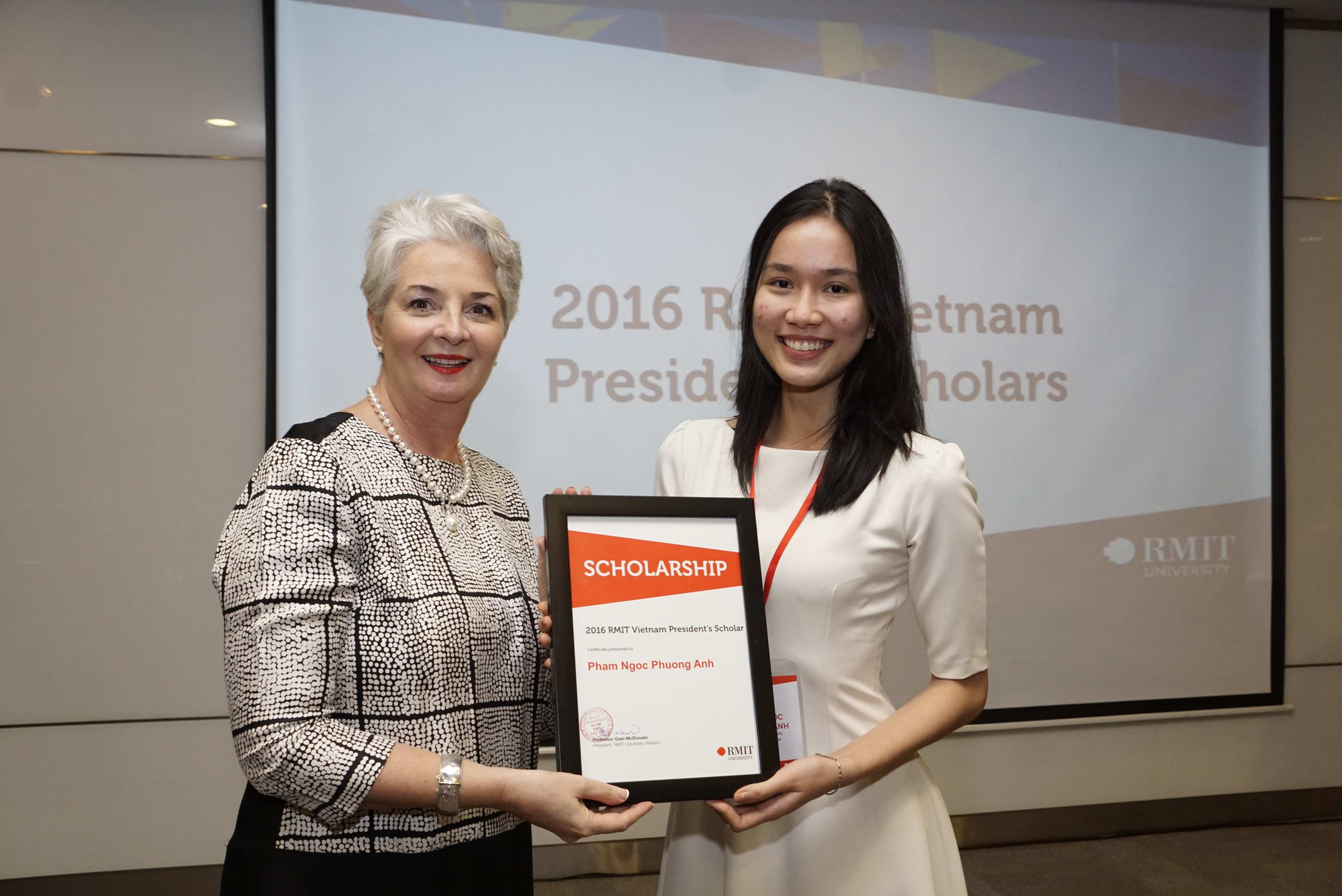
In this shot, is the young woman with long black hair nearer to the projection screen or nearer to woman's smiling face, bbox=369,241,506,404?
woman's smiling face, bbox=369,241,506,404

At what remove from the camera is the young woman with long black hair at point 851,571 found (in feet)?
5.28

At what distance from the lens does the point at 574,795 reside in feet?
4.44

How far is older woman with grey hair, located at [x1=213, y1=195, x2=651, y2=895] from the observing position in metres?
1.35

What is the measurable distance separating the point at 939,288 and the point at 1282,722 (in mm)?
2473

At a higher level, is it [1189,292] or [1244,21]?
[1244,21]

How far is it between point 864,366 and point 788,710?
613mm

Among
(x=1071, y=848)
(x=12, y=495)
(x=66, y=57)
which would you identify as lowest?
(x=1071, y=848)

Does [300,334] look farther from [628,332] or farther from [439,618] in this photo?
[439,618]

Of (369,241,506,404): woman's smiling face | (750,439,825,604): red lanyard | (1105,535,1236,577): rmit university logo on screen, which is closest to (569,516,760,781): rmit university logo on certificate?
(750,439,825,604): red lanyard

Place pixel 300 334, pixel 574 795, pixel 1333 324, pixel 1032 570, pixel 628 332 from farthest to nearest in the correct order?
pixel 1333 324 → pixel 1032 570 → pixel 628 332 → pixel 300 334 → pixel 574 795

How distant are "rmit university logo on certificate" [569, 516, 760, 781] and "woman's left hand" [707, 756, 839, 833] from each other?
4cm

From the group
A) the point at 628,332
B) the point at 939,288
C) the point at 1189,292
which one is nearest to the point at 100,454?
the point at 628,332

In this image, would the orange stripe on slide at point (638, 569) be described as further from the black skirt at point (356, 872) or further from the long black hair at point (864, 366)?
the black skirt at point (356, 872)

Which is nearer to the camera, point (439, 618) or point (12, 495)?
point (439, 618)
